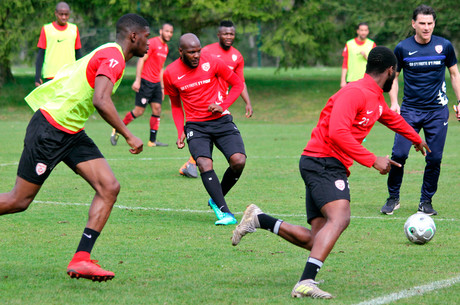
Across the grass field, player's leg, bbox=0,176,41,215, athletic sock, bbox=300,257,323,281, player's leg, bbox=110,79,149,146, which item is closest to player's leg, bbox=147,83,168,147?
player's leg, bbox=110,79,149,146

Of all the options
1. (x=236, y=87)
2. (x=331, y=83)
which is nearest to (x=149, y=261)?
(x=236, y=87)

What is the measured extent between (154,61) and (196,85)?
334 inches

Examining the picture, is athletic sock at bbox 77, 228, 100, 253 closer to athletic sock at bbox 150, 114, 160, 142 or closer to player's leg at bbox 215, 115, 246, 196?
Result: player's leg at bbox 215, 115, 246, 196

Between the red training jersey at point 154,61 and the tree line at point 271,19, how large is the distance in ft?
35.3

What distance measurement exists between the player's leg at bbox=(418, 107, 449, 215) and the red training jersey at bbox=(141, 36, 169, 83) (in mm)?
9059

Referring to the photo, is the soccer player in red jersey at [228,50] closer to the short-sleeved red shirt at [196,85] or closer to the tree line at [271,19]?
the short-sleeved red shirt at [196,85]

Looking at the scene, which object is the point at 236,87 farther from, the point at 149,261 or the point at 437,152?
the point at 149,261

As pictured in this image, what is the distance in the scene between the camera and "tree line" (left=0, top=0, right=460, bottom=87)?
2819 cm

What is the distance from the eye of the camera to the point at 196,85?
29.8ft

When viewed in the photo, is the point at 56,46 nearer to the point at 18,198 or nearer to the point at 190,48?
the point at 190,48

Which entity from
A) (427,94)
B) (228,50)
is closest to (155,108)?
(228,50)

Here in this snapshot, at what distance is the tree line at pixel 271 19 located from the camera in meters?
28.2

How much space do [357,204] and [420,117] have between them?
58.8 inches

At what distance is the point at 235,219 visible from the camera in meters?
8.49
